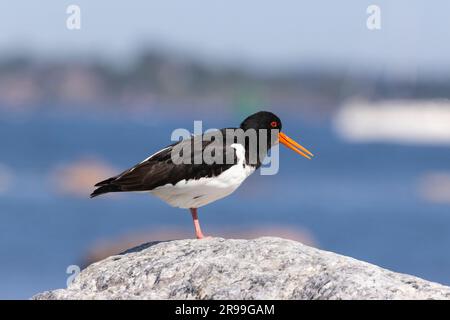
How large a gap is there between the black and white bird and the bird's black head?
0.48 meters

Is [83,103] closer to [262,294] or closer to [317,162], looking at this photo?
[317,162]

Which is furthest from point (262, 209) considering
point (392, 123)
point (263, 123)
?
point (392, 123)

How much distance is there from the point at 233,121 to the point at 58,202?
3669 inches

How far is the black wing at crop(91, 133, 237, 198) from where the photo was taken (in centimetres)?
1215

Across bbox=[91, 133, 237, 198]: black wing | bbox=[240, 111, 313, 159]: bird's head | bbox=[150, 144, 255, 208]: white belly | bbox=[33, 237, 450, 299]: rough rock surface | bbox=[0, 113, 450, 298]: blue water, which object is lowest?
bbox=[0, 113, 450, 298]: blue water

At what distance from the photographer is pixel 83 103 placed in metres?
172

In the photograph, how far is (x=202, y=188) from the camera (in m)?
12.1

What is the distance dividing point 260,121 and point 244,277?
417cm

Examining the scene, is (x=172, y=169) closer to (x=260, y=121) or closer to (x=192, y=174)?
(x=192, y=174)

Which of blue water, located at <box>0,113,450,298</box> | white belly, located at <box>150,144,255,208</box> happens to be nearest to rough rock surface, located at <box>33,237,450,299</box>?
white belly, located at <box>150,144,255,208</box>

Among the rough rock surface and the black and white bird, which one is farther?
the black and white bird

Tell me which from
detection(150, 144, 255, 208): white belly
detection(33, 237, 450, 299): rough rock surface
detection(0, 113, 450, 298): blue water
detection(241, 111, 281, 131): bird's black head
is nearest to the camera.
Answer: detection(33, 237, 450, 299): rough rock surface

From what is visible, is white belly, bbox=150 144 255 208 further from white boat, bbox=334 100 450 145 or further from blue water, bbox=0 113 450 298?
white boat, bbox=334 100 450 145
